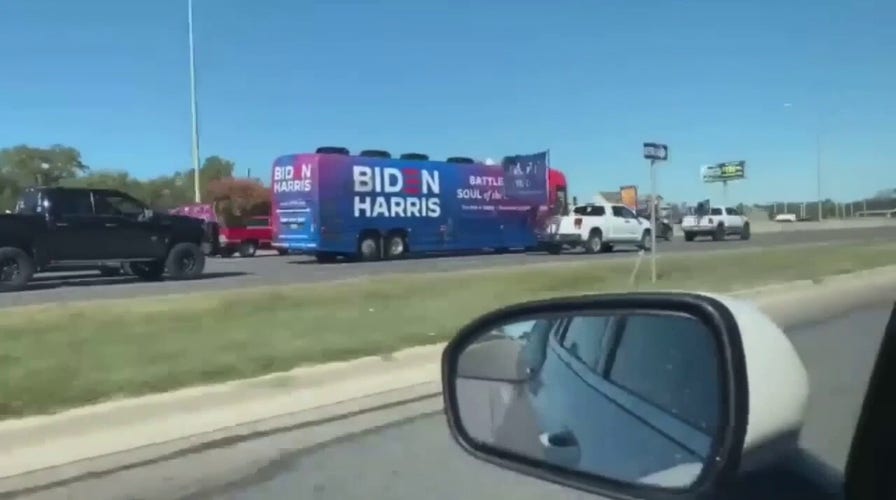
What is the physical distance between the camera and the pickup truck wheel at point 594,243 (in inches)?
1583

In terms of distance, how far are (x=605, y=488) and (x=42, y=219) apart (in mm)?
22668

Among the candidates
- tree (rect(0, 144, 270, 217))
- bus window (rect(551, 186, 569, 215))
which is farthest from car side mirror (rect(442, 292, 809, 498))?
tree (rect(0, 144, 270, 217))

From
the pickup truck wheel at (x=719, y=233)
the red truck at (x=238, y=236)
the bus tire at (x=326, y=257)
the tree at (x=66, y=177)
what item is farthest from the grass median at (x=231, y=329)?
the tree at (x=66, y=177)

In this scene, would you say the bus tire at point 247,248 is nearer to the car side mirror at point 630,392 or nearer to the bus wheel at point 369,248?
the bus wheel at point 369,248

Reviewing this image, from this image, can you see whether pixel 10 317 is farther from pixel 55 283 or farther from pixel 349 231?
pixel 349 231

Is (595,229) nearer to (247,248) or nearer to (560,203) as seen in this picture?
(560,203)

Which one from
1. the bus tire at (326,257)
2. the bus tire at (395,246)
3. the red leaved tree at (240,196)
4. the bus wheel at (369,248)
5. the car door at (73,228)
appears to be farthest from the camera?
the red leaved tree at (240,196)

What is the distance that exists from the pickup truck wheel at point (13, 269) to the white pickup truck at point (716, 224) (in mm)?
37835

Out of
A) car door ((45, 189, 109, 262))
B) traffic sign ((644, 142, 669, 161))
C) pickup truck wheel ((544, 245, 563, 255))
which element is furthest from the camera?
pickup truck wheel ((544, 245, 563, 255))

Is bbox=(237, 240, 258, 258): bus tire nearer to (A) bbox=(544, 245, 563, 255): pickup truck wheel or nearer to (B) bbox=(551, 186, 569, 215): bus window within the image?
(A) bbox=(544, 245, 563, 255): pickup truck wheel

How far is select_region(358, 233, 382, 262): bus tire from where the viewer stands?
1430 inches

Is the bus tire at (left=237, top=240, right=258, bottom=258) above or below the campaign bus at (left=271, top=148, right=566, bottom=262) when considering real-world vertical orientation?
below

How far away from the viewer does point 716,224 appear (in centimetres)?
5256

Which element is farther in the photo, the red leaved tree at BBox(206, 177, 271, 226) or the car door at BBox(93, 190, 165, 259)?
the red leaved tree at BBox(206, 177, 271, 226)
